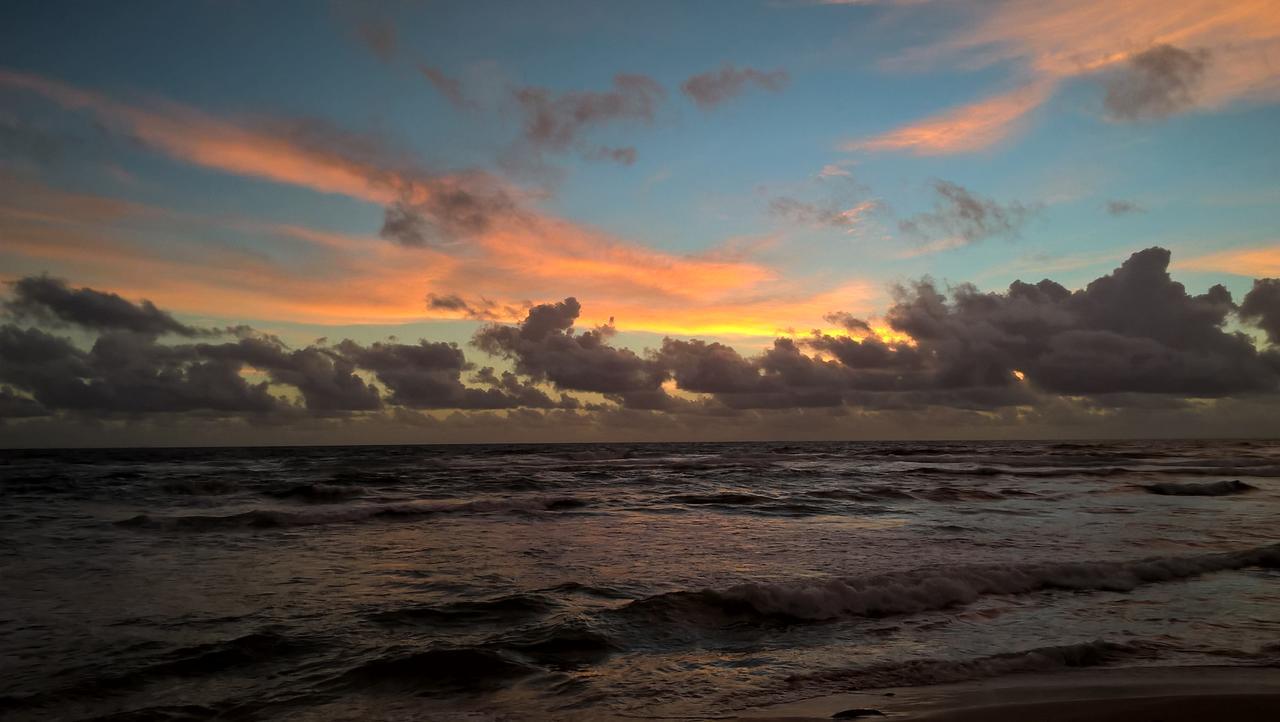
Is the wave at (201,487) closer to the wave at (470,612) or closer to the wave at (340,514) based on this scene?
the wave at (340,514)

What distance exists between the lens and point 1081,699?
587 cm

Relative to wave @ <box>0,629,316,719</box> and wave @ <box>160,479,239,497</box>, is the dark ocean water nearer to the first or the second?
wave @ <box>0,629,316,719</box>

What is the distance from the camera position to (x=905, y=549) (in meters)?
13.9

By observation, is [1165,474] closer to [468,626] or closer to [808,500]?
[808,500]

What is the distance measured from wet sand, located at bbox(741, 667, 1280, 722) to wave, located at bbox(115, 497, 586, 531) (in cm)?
1703

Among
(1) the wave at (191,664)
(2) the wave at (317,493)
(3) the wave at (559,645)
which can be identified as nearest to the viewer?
(1) the wave at (191,664)

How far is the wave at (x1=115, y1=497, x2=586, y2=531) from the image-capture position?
18.7 metres

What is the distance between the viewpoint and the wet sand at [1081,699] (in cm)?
552

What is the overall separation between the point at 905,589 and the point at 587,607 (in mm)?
4478

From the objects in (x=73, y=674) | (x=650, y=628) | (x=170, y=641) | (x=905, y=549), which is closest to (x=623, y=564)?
(x=650, y=628)

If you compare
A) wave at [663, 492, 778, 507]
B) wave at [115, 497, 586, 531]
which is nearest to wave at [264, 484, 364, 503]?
wave at [115, 497, 586, 531]

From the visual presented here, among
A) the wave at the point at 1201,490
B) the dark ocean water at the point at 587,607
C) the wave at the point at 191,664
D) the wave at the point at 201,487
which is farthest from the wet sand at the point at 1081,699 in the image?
the wave at the point at 201,487

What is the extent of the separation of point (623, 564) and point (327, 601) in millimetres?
5010

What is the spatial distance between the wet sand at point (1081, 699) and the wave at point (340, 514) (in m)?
17.0
